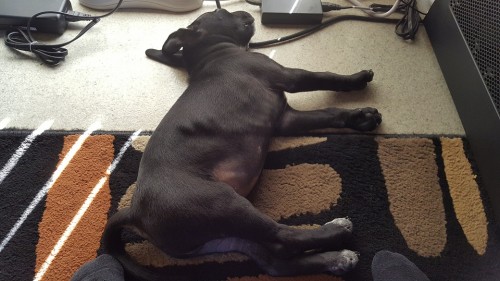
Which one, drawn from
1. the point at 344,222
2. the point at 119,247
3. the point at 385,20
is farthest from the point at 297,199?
the point at 385,20

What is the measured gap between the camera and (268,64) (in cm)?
145

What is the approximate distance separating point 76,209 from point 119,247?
0.72 feet

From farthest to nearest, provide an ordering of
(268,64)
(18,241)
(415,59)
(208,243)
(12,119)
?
(415,59)
(12,119)
(268,64)
(18,241)
(208,243)

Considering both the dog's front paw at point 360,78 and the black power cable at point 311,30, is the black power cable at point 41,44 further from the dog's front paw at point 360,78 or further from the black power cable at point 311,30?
the dog's front paw at point 360,78

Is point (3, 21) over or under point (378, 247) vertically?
over

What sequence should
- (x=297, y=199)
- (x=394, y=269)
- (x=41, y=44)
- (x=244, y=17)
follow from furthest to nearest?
(x=41, y=44) → (x=244, y=17) → (x=297, y=199) → (x=394, y=269)

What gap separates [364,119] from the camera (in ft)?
4.82

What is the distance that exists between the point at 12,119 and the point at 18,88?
15cm

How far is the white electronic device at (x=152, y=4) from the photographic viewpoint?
72.1 inches

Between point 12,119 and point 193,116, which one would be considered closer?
point 193,116

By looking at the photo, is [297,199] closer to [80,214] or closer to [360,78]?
[360,78]

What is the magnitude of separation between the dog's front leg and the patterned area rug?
6.7 inches

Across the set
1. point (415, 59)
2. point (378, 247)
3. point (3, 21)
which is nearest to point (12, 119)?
point (3, 21)

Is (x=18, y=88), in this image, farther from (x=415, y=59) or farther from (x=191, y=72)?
(x=415, y=59)
